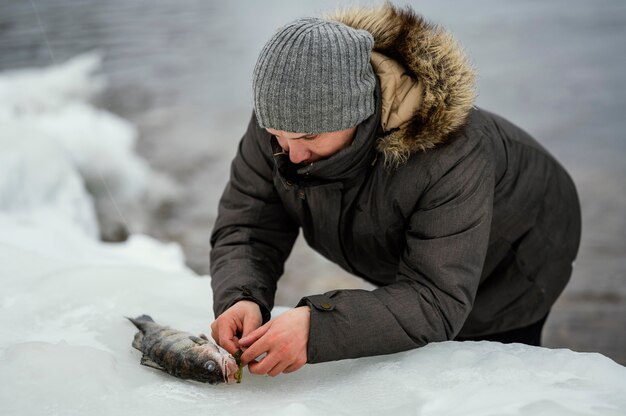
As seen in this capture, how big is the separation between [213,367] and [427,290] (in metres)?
0.57

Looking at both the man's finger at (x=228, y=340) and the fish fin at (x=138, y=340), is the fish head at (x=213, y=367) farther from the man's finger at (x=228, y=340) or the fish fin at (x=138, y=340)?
the fish fin at (x=138, y=340)

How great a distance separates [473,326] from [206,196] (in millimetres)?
2915

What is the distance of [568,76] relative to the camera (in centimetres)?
618

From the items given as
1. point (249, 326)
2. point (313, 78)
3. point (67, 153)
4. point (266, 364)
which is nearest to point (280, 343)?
point (266, 364)

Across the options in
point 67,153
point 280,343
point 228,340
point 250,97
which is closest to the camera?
point 280,343

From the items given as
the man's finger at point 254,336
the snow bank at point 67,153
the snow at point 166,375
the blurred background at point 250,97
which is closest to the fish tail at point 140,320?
the snow at point 166,375

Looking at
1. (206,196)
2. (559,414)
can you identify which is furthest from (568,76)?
(559,414)

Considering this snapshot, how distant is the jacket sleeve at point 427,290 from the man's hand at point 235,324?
0.16 m

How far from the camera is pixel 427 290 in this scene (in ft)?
6.32

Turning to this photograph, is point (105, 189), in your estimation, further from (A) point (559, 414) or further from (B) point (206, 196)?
(A) point (559, 414)

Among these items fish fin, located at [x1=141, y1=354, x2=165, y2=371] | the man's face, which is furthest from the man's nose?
fish fin, located at [x1=141, y1=354, x2=165, y2=371]

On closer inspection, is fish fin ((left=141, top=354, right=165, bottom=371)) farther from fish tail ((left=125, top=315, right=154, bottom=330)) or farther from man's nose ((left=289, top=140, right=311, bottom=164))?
man's nose ((left=289, top=140, right=311, bottom=164))

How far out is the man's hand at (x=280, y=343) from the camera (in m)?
1.82

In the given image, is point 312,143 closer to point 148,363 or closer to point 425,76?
point 425,76
